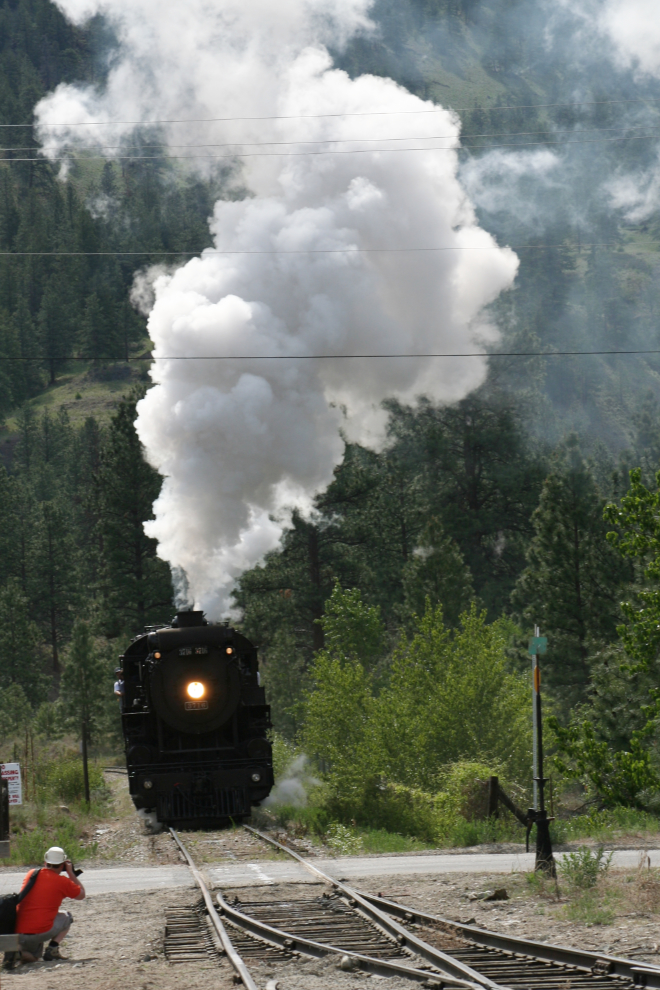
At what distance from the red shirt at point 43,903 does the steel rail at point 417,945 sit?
341 centimetres

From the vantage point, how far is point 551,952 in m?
10.7

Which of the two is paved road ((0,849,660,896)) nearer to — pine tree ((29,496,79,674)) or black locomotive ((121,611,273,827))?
black locomotive ((121,611,273,827))

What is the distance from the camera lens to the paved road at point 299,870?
17.0 m

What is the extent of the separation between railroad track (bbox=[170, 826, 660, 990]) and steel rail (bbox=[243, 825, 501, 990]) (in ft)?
0.03

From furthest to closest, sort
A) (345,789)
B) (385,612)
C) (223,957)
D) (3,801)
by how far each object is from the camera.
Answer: (385,612) < (345,789) < (3,801) < (223,957)

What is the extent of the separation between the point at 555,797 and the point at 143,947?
58.9ft

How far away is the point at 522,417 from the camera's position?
6556 centimetres

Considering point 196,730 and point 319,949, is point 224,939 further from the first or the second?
point 196,730

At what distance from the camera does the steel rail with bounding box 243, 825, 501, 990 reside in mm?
9602

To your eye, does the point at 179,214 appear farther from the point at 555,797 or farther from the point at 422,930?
the point at 422,930

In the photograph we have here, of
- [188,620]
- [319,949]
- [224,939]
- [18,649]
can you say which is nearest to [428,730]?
[188,620]

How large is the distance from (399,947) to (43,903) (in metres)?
3.79

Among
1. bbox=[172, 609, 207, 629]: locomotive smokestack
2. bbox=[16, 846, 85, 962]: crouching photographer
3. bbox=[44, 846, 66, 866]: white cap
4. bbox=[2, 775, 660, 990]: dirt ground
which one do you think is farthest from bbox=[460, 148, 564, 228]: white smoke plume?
bbox=[16, 846, 85, 962]: crouching photographer

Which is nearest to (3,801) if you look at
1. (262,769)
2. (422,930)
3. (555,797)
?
(262,769)
